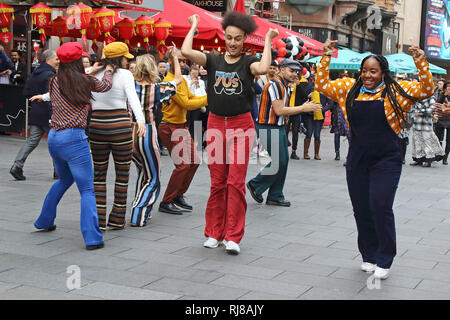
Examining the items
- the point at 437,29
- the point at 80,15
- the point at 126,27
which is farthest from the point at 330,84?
the point at 437,29

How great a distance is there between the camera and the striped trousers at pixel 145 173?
7.68m

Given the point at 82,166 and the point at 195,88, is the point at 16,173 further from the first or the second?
the point at 82,166

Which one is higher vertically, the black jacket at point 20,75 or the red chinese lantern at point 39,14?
the red chinese lantern at point 39,14

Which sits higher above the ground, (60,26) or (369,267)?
(60,26)

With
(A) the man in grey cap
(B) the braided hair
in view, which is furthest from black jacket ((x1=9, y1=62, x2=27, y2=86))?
(B) the braided hair

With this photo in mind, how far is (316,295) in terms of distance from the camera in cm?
533

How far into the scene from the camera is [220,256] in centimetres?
650

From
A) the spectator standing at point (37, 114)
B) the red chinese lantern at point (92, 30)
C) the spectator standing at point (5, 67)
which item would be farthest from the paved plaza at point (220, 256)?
the spectator standing at point (5, 67)

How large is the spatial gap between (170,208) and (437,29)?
5336cm

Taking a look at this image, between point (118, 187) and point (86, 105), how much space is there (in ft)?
3.56

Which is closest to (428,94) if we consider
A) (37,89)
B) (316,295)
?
(316,295)

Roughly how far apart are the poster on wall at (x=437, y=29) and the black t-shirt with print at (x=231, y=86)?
169ft

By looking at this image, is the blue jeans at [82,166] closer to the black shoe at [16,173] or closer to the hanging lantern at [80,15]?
the black shoe at [16,173]

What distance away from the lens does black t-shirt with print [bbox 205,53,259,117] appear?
6555 millimetres
